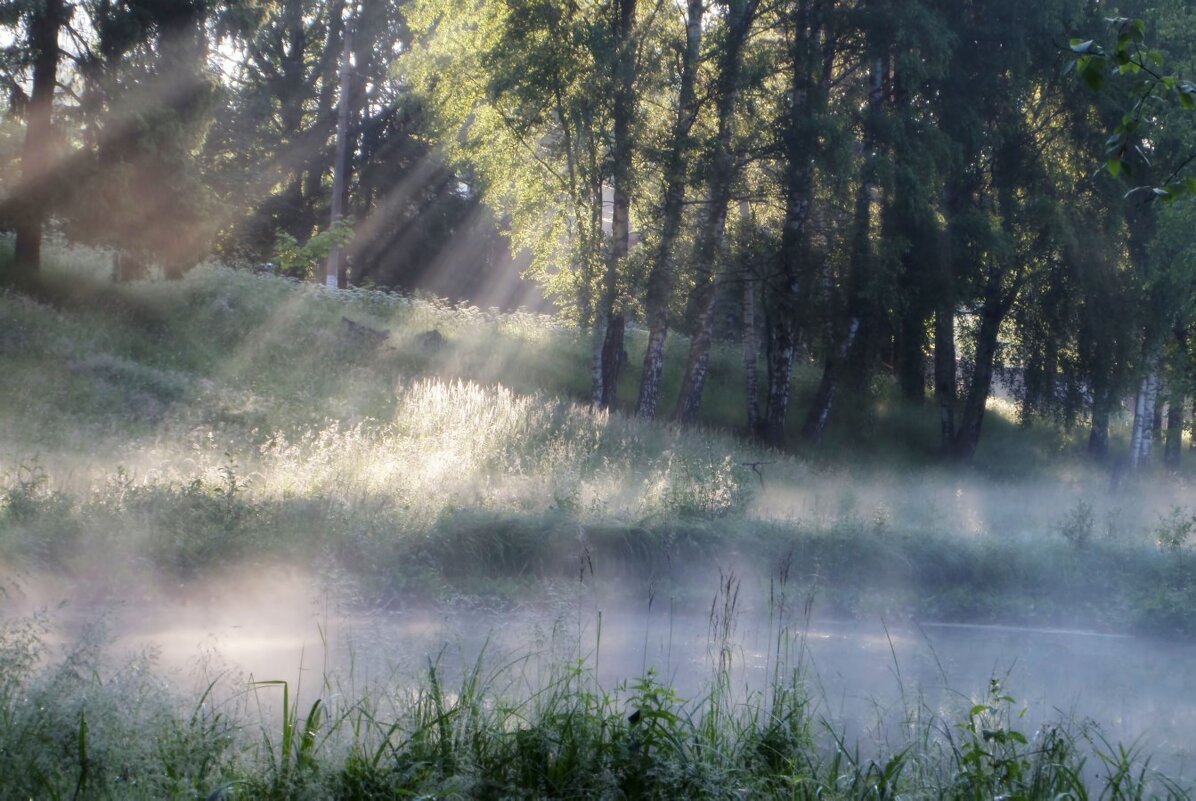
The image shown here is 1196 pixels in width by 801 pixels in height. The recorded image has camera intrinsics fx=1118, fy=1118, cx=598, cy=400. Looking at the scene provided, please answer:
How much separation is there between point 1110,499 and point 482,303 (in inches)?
1175

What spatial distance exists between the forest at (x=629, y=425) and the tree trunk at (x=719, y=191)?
0.26ft

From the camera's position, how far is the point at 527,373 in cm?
2484

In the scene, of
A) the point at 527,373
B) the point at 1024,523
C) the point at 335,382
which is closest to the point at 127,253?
the point at 335,382

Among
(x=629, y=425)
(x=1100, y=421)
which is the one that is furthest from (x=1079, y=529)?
(x=1100, y=421)

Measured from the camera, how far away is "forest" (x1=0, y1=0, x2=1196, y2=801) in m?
5.26

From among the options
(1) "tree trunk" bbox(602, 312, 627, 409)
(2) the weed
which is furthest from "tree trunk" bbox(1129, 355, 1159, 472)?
(2) the weed

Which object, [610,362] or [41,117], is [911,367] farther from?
[41,117]

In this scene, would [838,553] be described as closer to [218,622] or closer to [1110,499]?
[218,622]

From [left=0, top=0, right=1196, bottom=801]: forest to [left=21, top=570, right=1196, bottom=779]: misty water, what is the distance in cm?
6

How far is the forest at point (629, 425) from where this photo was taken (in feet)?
17.3

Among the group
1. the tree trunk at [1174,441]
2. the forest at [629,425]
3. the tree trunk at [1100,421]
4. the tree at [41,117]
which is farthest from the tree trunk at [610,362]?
the tree trunk at [1174,441]

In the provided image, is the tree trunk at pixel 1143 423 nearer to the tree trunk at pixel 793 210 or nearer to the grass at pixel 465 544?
the grass at pixel 465 544

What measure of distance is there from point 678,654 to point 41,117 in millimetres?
16236

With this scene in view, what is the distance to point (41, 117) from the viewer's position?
19.0 m
